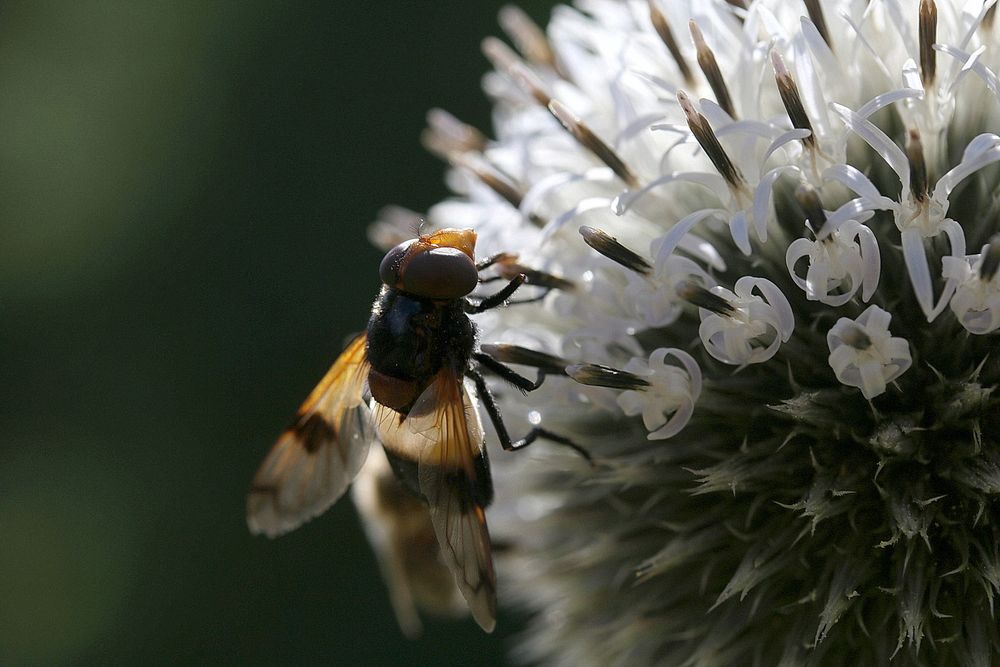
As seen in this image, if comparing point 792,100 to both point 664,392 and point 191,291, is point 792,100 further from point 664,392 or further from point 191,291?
point 191,291

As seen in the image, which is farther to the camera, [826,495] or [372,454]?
[372,454]

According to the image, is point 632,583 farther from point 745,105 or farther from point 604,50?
point 604,50

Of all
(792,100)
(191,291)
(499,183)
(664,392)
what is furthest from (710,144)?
(191,291)

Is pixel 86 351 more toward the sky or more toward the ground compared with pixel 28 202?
more toward the ground

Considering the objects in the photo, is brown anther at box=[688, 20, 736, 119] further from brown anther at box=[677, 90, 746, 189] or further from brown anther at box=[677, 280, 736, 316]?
brown anther at box=[677, 280, 736, 316]

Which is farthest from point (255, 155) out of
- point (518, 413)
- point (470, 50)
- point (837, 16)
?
point (837, 16)
